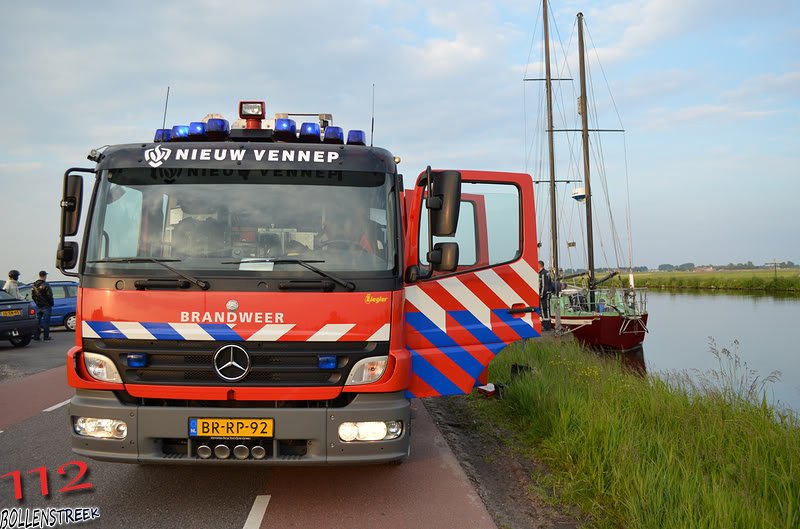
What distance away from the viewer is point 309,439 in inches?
149

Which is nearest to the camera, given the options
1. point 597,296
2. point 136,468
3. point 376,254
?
point 376,254

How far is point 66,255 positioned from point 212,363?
5.11ft

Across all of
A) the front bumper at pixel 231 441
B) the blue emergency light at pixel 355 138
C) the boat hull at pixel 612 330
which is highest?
the blue emergency light at pixel 355 138

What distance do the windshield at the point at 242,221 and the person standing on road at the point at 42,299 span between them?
13110 mm

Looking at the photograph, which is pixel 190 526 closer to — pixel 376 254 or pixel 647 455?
pixel 376 254

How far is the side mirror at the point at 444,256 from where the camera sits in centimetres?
439

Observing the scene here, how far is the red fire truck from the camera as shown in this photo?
3.81 metres

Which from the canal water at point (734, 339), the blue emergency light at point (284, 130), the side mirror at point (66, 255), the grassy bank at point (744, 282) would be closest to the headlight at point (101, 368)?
the side mirror at point (66, 255)

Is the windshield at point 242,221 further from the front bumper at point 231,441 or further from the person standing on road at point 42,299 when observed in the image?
the person standing on road at point 42,299

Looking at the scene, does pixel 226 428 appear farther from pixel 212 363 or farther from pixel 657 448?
pixel 657 448

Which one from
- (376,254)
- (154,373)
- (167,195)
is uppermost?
(167,195)

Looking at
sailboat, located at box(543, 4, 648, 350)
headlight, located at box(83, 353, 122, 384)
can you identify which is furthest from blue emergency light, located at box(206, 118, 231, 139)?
sailboat, located at box(543, 4, 648, 350)

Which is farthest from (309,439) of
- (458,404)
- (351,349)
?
(458,404)

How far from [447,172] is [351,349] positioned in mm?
1426
